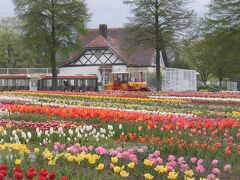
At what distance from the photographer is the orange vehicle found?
45812 millimetres

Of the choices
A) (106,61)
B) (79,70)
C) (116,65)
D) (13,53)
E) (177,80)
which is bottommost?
(177,80)

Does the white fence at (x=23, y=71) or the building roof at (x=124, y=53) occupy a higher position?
the building roof at (x=124, y=53)

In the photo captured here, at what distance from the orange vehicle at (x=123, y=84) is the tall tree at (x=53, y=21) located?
638cm

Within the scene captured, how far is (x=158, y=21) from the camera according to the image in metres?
50.0

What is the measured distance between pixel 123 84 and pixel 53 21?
1089 centimetres

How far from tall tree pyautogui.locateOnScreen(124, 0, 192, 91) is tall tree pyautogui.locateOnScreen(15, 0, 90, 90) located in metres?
5.87

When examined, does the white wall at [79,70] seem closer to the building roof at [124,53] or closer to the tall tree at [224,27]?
the building roof at [124,53]

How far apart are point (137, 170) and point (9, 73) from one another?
190ft

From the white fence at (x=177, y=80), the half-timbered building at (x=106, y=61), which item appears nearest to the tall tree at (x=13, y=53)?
the half-timbered building at (x=106, y=61)

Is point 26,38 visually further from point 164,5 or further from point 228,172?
point 228,172

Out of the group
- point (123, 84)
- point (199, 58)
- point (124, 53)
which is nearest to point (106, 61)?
point (124, 53)

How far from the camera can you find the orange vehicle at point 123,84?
45.8 meters

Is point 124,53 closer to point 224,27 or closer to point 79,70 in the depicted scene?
point 79,70

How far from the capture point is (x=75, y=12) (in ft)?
171
